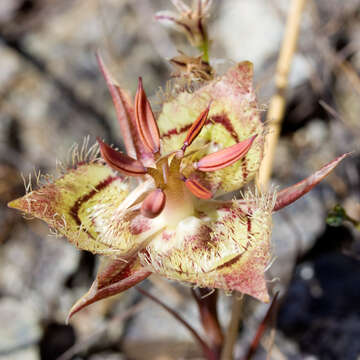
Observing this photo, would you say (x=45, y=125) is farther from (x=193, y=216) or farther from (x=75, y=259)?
(x=193, y=216)

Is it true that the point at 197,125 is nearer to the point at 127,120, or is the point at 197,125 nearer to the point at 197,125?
the point at 197,125

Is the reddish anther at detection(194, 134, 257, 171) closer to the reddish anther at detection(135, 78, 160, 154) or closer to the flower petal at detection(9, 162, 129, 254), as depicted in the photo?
the reddish anther at detection(135, 78, 160, 154)

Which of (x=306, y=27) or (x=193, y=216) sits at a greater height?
(x=306, y=27)

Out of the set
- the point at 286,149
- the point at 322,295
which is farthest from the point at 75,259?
the point at 286,149

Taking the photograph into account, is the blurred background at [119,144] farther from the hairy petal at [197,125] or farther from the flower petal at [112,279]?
the flower petal at [112,279]

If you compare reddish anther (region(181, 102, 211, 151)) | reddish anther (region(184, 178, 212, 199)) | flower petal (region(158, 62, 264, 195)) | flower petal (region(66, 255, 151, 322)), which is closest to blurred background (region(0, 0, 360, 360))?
flower petal (region(158, 62, 264, 195))

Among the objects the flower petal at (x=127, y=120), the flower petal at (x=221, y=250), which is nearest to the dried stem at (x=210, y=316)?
the flower petal at (x=221, y=250)
